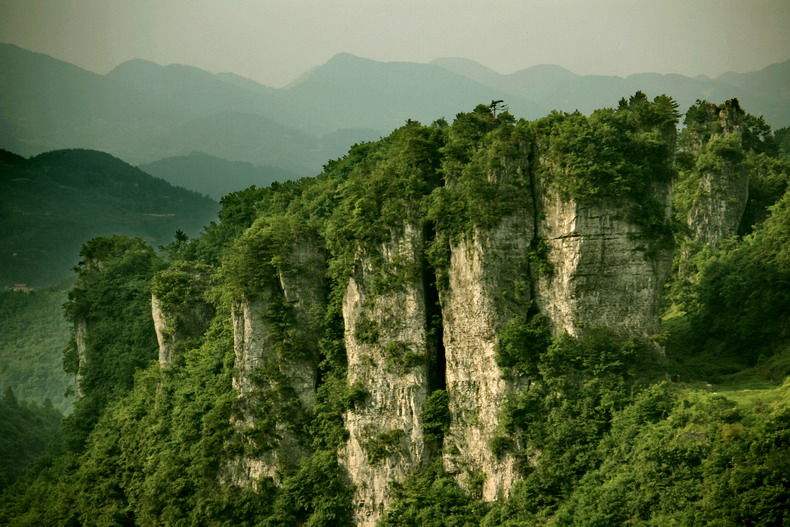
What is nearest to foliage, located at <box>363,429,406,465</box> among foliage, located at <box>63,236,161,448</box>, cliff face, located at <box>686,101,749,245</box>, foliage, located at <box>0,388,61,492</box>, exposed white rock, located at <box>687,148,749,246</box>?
exposed white rock, located at <box>687,148,749,246</box>

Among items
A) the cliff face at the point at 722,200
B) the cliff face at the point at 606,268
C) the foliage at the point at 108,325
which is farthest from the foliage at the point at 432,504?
the foliage at the point at 108,325

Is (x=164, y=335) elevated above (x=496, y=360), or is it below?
above

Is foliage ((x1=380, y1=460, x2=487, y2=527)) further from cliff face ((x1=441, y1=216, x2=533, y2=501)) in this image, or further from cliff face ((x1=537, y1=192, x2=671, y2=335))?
cliff face ((x1=537, y1=192, x2=671, y2=335))

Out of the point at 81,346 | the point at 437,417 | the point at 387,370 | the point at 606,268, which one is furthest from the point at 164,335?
the point at 606,268

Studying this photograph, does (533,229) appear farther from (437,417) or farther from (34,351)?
(34,351)

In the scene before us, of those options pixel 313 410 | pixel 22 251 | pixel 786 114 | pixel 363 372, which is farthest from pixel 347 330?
pixel 22 251

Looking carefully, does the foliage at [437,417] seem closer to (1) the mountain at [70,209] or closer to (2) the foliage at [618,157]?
(2) the foliage at [618,157]
